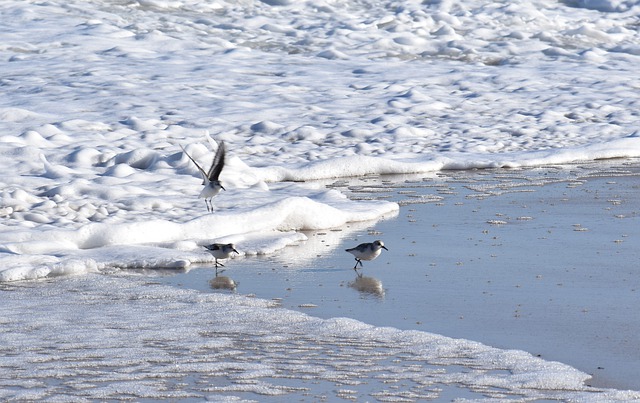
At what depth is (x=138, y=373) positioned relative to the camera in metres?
4.46

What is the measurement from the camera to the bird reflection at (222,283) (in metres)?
6.15

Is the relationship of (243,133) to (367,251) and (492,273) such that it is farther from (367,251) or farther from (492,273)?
(492,273)

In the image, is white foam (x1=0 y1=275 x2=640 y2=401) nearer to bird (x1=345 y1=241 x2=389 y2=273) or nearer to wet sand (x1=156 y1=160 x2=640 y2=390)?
wet sand (x1=156 y1=160 x2=640 y2=390)

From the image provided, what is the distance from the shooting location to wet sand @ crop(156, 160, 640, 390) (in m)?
5.06

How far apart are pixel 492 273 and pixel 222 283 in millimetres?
1600

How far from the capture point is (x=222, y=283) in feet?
20.5

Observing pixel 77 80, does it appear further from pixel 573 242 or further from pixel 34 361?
pixel 34 361

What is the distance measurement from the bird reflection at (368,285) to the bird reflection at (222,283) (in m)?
0.69

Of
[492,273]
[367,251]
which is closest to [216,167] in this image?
[367,251]

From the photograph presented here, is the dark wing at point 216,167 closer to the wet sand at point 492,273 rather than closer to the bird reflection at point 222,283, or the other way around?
the wet sand at point 492,273

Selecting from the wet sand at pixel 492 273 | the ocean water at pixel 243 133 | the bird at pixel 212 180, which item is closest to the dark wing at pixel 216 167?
the bird at pixel 212 180

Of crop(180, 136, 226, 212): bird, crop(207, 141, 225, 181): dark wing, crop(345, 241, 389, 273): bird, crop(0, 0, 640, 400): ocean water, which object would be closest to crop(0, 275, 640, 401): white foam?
crop(0, 0, 640, 400): ocean water

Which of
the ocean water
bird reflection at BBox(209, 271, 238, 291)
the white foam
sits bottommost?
the ocean water

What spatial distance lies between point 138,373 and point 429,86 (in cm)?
1112
